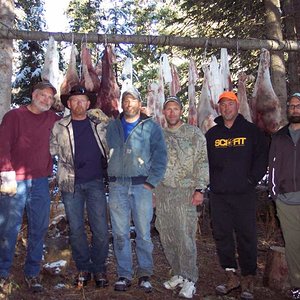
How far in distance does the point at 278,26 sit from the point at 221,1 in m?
2.30

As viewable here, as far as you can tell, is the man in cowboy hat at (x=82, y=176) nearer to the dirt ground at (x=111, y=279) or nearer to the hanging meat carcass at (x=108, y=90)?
the dirt ground at (x=111, y=279)

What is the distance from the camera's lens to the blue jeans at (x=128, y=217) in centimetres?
461

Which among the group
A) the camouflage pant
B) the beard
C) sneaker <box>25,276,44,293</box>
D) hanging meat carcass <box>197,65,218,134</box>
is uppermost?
hanging meat carcass <box>197,65,218,134</box>

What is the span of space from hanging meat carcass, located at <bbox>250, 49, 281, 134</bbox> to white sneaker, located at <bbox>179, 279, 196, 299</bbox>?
2952mm

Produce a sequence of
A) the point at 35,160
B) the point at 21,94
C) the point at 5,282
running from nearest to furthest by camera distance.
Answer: the point at 5,282 < the point at 35,160 < the point at 21,94

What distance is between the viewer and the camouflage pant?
4.73 meters

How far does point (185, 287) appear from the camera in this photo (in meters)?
4.69

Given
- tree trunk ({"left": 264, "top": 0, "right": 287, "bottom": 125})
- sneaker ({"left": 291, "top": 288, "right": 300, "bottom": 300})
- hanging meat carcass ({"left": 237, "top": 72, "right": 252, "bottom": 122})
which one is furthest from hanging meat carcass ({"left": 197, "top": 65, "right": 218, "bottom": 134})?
sneaker ({"left": 291, "top": 288, "right": 300, "bottom": 300})

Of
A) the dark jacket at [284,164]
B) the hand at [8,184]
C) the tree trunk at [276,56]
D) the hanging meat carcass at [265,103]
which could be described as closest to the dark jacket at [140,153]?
the hand at [8,184]

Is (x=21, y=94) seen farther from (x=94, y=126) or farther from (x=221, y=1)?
(x=94, y=126)

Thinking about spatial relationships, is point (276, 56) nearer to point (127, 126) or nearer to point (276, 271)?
point (127, 126)

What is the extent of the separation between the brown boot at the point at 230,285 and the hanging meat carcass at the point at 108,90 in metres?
2.92

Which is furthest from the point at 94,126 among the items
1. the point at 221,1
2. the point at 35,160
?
the point at 221,1

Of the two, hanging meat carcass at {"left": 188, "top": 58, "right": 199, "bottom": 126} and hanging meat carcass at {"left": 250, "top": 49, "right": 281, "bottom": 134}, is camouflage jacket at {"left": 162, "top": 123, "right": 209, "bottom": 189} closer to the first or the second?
hanging meat carcass at {"left": 188, "top": 58, "right": 199, "bottom": 126}
